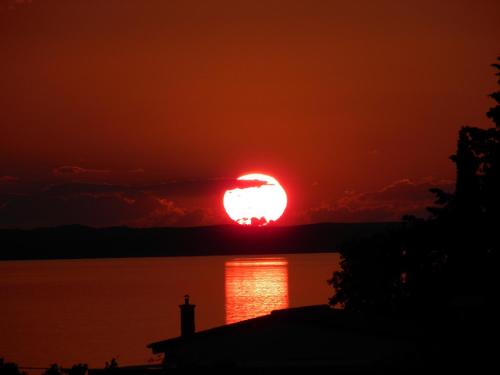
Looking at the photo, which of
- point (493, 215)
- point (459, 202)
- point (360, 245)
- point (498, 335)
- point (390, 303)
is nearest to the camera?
point (498, 335)

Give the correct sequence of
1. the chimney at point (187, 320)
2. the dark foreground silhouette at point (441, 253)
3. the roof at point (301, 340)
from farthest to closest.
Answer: the dark foreground silhouette at point (441, 253)
the chimney at point (187, 320)
the roof at point (301, 340)

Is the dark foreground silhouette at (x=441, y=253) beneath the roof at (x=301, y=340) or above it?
above

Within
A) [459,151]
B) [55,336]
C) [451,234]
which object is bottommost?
[55,336]

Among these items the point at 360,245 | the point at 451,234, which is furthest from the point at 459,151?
the point at 360,245

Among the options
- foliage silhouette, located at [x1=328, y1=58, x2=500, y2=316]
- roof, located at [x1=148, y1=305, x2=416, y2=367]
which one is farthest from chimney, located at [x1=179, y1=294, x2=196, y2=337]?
foliage silhouette, located at [x1=328, y1=58, x2=500, y2=316]

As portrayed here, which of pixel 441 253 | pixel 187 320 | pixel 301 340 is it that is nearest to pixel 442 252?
pixel 441 253

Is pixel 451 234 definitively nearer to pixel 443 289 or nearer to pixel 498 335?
pixel 443 289

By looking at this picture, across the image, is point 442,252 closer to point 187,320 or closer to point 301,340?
point 187,320

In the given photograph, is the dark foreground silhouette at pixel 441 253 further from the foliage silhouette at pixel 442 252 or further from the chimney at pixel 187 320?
the chimney at pixel 187 320

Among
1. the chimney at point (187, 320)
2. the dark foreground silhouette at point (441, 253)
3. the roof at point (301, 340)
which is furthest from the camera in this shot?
the dark foreground silhouette at point (441, 253)

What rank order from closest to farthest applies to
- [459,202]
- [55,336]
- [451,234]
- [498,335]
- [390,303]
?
1. [498,335]
2. [451,234]
3. [459,202]
4. [390,303]
5. [55,336]

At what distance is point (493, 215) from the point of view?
41844mm

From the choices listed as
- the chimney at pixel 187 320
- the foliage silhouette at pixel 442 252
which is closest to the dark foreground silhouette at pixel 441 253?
the foliage silhouette at pixel 442 252

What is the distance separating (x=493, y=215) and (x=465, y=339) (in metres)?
24.6
